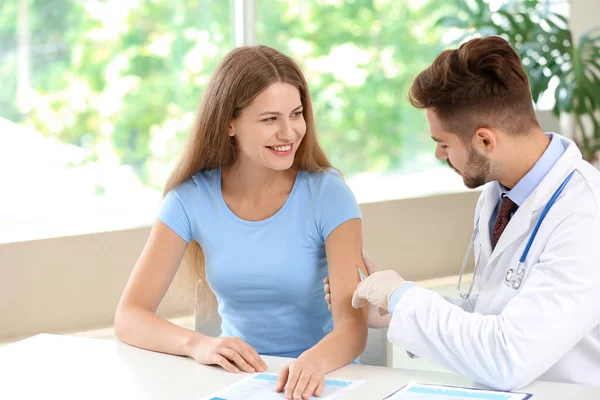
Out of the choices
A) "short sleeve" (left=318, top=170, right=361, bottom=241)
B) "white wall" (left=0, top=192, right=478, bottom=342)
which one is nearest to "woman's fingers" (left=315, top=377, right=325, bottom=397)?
"short sleeve" (left=318, top=170, right=361, bottom=241)

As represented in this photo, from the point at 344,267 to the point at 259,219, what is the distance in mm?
282

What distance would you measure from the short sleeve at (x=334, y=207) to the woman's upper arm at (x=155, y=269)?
1.17 ft

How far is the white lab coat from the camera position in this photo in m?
1.51

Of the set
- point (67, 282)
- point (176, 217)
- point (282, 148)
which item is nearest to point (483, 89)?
point (282, 148)

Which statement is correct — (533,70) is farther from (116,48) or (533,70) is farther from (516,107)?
(516,107)

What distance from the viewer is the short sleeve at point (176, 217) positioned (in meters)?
2.15

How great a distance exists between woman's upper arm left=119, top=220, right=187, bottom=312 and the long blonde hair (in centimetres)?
11

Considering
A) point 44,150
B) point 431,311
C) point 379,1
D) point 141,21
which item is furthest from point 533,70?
point 431,311

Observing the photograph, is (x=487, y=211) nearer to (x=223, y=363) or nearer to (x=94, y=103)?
(x=223, y=363)

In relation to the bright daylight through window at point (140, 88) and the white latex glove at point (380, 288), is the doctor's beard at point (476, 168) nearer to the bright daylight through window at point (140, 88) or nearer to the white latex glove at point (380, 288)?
the white latex glove at point (380, 288)

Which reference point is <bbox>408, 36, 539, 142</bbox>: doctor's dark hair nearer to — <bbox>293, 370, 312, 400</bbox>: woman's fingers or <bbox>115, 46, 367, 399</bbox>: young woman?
<bbox>115, 46, 367, 399</bbox>: young woman

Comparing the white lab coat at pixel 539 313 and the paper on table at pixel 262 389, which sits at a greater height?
the white lab coat at pixel 539 313

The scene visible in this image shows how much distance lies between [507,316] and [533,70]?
3042 millimetres

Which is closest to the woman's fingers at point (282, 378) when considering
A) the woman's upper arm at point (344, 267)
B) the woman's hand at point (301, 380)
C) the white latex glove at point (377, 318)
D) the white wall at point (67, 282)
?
the woman's hand at point (301, 380)
